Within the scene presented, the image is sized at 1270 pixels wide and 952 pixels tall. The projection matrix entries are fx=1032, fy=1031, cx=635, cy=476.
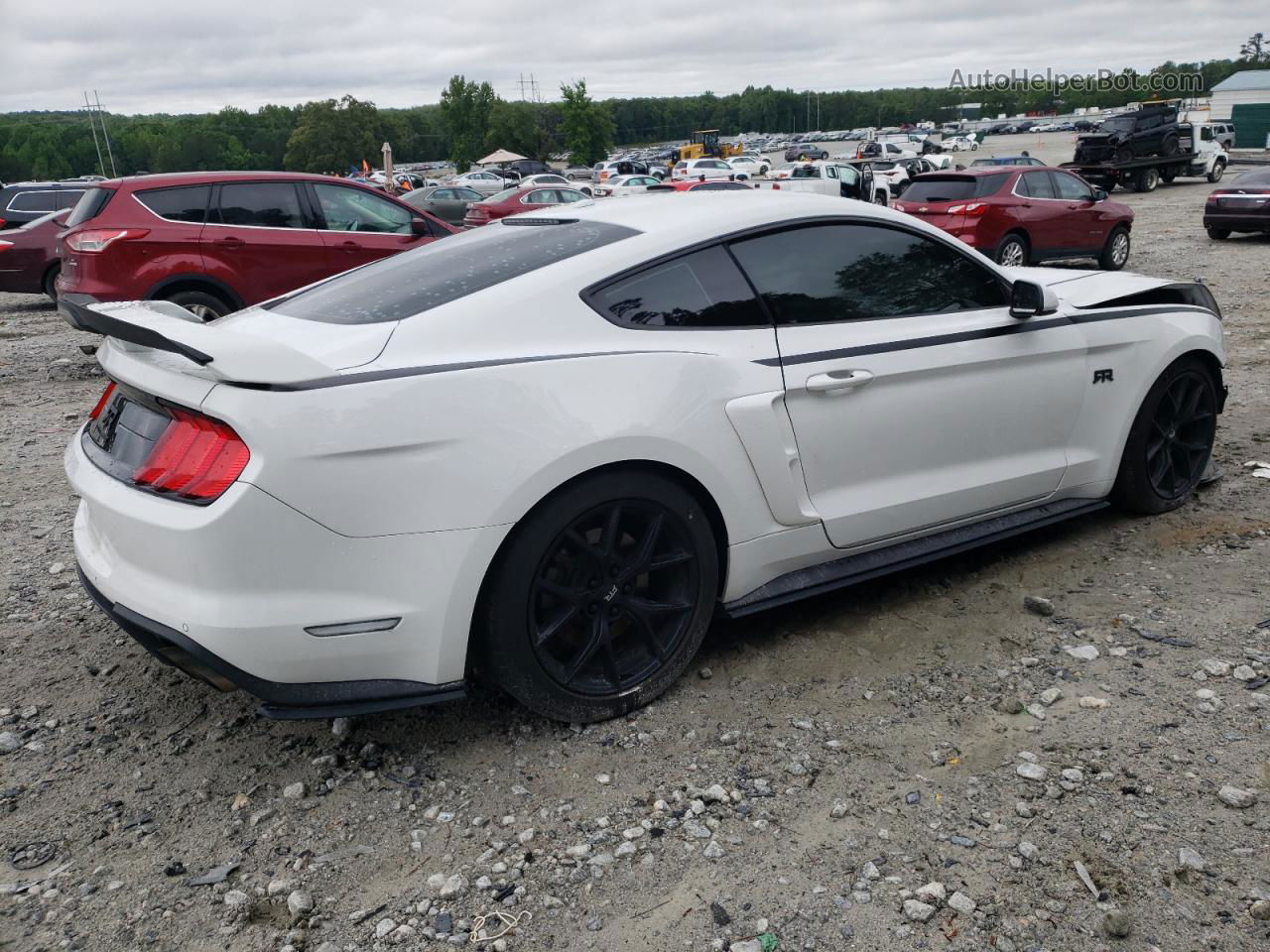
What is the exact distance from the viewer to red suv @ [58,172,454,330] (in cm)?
844

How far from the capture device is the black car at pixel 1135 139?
102 feet

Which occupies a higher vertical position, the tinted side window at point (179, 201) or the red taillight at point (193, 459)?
the tinted side window at point (179, 201)

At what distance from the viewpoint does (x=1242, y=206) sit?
54.3ft

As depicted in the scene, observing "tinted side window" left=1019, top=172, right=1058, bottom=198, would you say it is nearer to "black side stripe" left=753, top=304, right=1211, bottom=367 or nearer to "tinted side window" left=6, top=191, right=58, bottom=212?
"black side stripe" left=753, top=304, right=1211, bottom=367

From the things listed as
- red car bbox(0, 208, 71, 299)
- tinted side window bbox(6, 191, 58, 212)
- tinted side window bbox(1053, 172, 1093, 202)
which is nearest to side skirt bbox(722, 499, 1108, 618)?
tinted side window bbox(1053, 172, 1093, 202)

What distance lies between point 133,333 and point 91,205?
717 cm

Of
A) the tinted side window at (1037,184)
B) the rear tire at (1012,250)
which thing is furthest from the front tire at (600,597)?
the tinted side window at (1037,184)

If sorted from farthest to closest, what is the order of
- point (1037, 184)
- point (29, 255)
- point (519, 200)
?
point (519, 200), point (1037, 184), point (29, 255)

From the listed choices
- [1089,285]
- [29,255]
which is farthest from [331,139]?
[1089,285]

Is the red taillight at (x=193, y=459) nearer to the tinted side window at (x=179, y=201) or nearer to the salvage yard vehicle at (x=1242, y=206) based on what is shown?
the tinted side window at (x=179, y=201)

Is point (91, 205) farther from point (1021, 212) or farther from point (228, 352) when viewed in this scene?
point (1021, 212)

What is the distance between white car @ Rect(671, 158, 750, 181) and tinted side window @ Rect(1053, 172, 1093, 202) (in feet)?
90.4

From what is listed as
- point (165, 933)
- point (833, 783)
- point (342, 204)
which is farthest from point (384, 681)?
point (342, 204)

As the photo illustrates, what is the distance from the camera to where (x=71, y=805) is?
2881 mm
